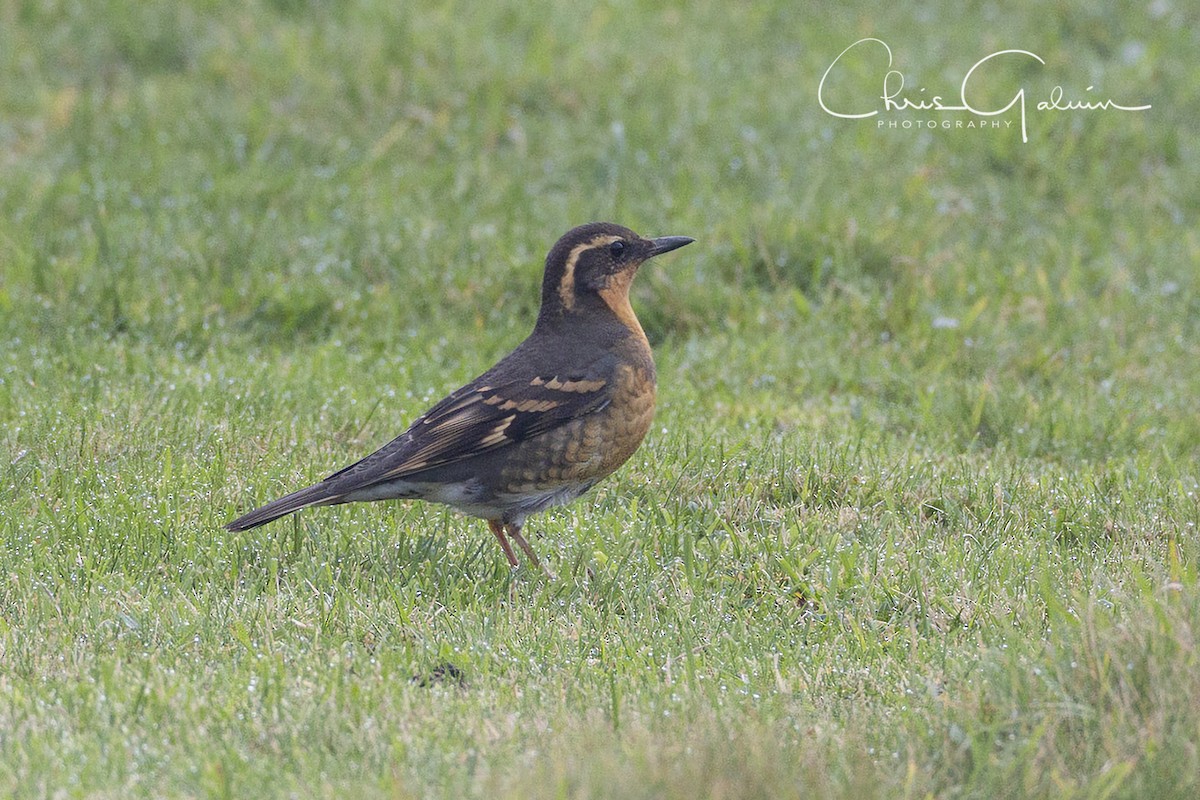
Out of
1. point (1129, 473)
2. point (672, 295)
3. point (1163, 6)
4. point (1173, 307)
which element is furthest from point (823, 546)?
A: point (1163, 6)

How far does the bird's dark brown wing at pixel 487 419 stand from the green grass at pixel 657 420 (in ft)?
1.17

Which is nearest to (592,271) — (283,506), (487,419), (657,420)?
(487,419)

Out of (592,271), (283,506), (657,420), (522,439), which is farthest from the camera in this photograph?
(657,420)

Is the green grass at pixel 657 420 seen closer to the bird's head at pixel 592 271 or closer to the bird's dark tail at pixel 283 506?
the bird's dark tail at pixel 283 506

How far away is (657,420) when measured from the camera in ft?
26.2

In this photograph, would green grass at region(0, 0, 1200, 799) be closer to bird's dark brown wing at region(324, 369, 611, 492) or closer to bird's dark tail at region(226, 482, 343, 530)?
bird's dark tail at region(226, 482, 343, 530)

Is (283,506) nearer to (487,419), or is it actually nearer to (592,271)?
(487,419)

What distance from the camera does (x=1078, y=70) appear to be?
1238 cm

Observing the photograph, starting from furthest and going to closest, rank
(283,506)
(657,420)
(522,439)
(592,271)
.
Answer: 1. (657,420)
2. (592,271)
3. (522,439)
4. (283,506)

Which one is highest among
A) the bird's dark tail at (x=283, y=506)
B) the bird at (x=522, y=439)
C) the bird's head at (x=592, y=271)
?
the bird's head at (x=592, y=271)

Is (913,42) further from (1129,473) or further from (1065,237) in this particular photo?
(1129,473)

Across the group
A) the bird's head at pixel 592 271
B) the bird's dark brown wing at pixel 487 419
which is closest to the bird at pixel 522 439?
the bird's dark brown wing at pixel 487 419

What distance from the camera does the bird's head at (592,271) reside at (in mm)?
6945

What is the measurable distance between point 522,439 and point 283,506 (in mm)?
1033
